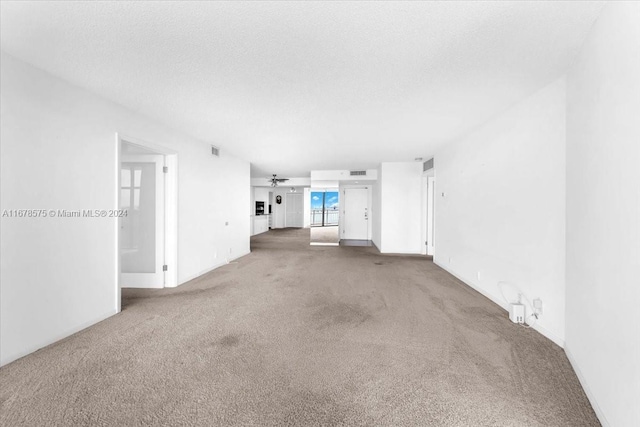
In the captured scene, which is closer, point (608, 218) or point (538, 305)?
point (608, 218)

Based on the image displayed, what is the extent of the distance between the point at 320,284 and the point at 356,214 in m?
6.03

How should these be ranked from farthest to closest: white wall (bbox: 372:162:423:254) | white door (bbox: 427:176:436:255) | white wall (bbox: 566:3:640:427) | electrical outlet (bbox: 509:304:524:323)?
1. white wall (bbox: 372:162:423:254)
2. white door (bbox: 427:176:436:255)
3. electrical outlet (bbox: 509:304:524:323)
4. white wall (bbox: 566:3:640:427)

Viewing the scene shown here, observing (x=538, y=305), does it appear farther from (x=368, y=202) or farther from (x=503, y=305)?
(x=368, y=202)

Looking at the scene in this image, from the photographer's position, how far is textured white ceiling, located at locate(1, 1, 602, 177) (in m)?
1.66

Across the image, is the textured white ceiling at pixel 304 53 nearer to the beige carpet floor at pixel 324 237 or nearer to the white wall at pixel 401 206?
the white wall at pixel 401 206

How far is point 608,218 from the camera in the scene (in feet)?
5.15

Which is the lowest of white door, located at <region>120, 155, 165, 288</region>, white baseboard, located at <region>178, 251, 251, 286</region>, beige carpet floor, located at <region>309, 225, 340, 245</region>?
white baseboard, located at <region>178, 251, 251, 286</region>

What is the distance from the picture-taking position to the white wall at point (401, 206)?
288 inches

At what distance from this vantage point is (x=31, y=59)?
220 cm

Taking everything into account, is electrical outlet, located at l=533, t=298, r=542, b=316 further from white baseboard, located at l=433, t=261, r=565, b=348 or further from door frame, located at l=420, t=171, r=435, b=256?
door frame, located at l=420, t=171, r=435, b=256

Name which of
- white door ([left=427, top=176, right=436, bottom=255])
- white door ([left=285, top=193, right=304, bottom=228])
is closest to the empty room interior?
white door ([left=427, top=176, right=436, bottom=255])

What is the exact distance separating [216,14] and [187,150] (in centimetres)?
334

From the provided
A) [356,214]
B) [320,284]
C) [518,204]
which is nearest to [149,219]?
[320,284]

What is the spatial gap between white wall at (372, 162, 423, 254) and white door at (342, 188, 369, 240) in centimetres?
260
